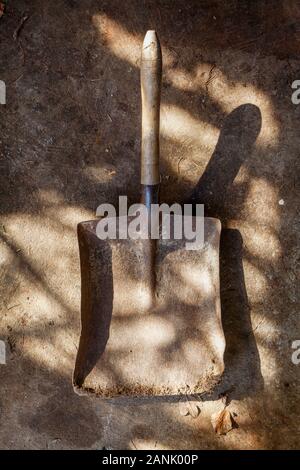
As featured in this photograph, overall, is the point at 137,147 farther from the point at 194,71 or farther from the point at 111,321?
the point at 111,321

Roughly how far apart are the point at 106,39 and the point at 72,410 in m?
2.27

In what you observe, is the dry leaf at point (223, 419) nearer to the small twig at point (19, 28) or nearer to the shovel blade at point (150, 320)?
the shovel blade at point (150, 320)

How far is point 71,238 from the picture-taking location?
2.62 meters

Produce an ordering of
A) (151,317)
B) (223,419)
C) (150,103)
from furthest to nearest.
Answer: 1. (223,419)
2. (151,317)
3. (150,103)

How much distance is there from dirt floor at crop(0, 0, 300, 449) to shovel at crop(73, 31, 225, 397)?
0.75ft

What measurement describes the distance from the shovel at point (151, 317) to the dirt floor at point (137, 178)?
0.23m

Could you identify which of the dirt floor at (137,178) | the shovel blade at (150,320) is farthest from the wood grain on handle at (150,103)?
the shovel blade at (150,320)

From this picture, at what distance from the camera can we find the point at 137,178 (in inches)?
102

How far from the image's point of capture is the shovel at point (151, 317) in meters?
2.44

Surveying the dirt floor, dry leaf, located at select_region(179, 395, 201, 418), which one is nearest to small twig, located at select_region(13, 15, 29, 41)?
the dirt floor

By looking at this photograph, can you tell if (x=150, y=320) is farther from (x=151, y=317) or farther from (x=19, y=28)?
(x=19, y=28)

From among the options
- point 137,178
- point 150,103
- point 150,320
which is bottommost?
point 150,320

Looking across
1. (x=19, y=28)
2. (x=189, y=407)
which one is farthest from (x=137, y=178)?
(x=189, y=407)

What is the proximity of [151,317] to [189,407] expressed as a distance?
699 millimetres
